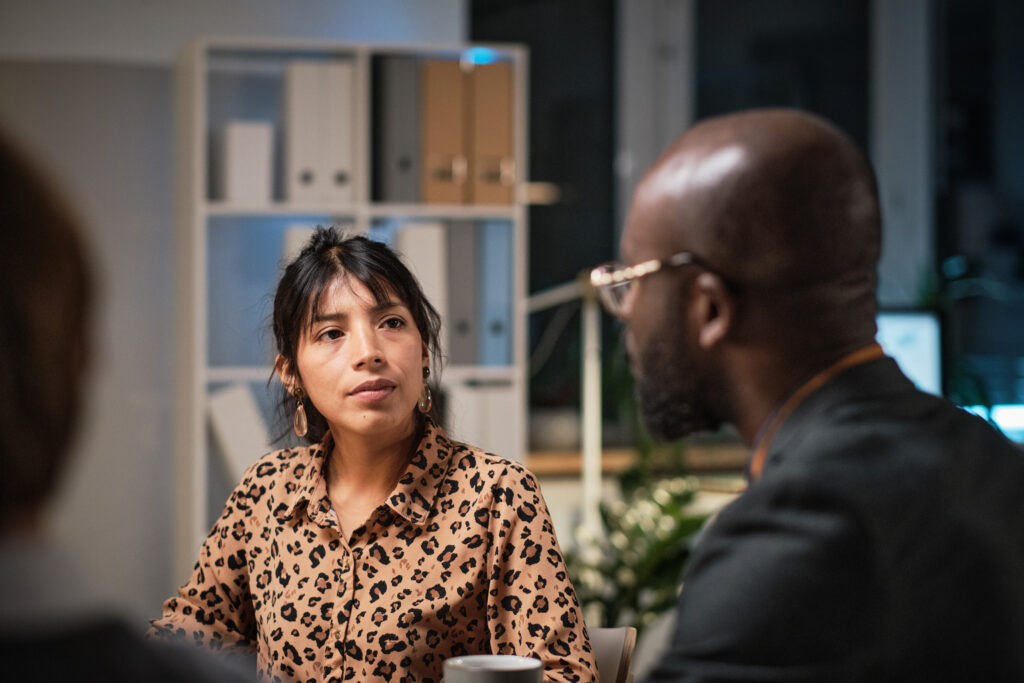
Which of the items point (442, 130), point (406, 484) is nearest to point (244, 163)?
point (442, 130)

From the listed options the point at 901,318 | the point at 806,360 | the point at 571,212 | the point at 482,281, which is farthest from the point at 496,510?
Result: the point at 571,212

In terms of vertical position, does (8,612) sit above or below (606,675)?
above

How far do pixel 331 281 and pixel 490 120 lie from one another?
1639 millimetres

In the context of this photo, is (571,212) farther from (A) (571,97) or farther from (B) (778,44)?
(B) (778,44)

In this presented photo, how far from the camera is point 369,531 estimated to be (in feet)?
4.87

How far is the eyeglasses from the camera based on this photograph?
2.94ft

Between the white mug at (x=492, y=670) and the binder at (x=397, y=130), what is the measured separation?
7.22 feet

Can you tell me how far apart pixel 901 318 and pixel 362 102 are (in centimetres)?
180

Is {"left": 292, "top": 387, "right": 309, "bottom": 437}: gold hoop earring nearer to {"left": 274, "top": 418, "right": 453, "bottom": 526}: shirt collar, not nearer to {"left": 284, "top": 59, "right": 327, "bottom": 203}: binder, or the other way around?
{"left": 274, "top": 418, "right": 453, "bottom": 526}: shirt collar

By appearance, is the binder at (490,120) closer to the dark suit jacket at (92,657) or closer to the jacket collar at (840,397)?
the jacket collar at (840,397)

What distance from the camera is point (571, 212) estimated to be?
162 inches

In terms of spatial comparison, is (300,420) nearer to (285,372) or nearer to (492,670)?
(285,372)

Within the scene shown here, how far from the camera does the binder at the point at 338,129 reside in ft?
10.1

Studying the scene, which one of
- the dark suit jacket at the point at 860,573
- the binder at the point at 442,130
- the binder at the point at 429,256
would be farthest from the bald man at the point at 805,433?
the binder at the point at 442,130
